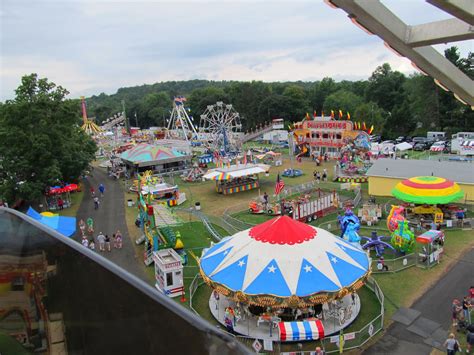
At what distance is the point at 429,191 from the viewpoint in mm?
22562

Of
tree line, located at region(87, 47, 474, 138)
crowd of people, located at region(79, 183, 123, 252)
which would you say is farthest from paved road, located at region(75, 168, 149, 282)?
tree line, located at region(87, 47, 474, 138)

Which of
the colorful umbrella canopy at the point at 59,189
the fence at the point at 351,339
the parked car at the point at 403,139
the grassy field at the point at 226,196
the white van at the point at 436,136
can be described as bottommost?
the fence at the point at 351,339

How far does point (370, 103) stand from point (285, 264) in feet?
193

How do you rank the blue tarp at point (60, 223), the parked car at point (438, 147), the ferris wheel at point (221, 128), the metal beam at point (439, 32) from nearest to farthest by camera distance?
the metal beam at point (439, 32) < the blue tarp at point (60, 223) < the ferris wheel at point (221, 128) < the parked car at point (438, 147)

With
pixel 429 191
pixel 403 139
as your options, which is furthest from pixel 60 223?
pixel 403 139

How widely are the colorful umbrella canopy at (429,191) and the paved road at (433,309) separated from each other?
4623 mm

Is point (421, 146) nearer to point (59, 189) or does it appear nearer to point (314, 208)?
point (314, 208)

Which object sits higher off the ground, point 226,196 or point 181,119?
point 181,119

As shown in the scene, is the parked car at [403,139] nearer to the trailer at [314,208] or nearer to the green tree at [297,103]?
the green tree at [297,103]

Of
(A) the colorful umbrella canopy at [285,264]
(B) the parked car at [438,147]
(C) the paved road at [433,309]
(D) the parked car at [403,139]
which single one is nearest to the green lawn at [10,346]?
(A) the colorful umbrella canopy at [285,264]

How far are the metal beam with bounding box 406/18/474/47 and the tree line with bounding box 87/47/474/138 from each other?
52.4 meters

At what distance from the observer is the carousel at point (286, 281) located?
1229cm

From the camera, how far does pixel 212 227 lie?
23109 mm

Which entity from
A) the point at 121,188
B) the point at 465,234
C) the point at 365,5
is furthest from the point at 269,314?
the point at 121,188
